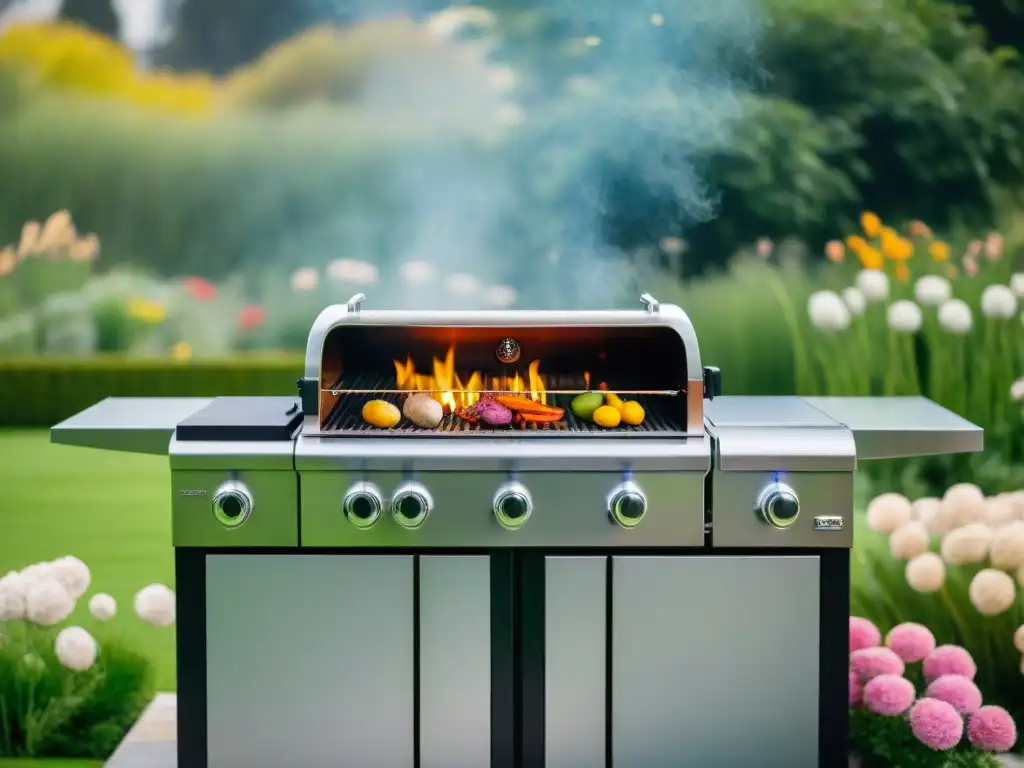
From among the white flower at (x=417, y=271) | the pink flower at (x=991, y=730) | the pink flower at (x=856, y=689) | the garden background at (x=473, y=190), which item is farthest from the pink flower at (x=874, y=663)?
the white flower at (x=417, y=271)

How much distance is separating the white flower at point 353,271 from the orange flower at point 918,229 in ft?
6.91

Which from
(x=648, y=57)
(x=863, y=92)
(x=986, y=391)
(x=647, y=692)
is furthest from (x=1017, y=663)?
(x=648, y=57)

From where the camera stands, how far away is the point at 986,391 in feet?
15.8

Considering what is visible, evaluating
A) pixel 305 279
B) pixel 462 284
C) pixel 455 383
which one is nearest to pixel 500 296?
pixel 462 284

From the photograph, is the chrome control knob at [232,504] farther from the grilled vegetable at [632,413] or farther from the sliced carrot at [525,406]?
the grilled vegetable at [632,413]

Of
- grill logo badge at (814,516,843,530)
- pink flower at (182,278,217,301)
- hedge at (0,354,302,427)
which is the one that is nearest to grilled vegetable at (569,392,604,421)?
grill logo badge at (814,516,843,530)

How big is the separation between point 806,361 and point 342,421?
2109mm

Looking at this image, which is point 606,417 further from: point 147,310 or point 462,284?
point 147,310

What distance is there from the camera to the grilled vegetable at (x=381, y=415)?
3.54 metres

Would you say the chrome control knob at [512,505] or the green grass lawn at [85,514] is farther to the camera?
the green grass lawn at [85,514]

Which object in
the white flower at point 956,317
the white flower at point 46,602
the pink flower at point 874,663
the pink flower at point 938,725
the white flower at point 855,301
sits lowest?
the pink flower at point 938,725

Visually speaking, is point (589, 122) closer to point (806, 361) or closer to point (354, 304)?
point (806, 361)

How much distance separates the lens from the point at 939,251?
16.4 feet

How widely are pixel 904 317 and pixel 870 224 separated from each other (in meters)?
0.46
